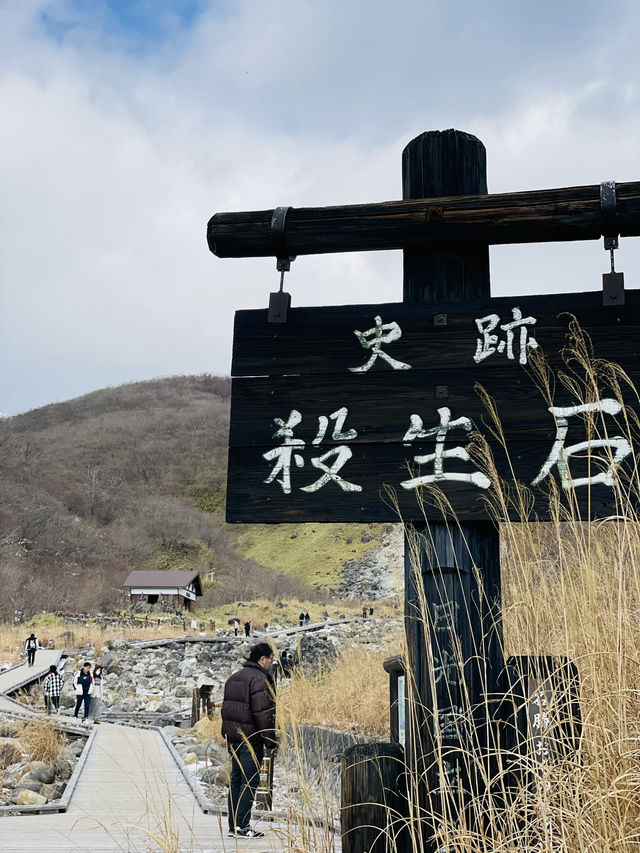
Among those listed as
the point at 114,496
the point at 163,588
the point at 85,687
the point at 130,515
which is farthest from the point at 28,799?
the point at 114,496

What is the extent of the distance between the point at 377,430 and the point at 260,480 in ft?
1.13

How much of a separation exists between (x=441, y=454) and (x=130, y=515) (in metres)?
59.8

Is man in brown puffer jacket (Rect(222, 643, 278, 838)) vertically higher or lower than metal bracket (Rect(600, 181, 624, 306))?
lower

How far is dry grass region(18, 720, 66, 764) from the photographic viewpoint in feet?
25.5

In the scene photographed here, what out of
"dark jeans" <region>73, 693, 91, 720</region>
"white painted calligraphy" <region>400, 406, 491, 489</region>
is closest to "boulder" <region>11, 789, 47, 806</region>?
"white painted calligraphy" <region>400, 406, 491, 489</region>

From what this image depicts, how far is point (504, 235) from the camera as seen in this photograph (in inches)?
89.7

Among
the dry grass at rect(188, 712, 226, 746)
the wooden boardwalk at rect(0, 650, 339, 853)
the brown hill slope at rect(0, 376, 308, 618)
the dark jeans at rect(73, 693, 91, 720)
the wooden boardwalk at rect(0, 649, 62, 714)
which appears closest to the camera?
the wooden boardwalk at rect(0, 650, 339, 853)

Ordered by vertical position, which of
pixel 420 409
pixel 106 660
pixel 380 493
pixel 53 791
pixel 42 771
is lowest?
pixel 53 791

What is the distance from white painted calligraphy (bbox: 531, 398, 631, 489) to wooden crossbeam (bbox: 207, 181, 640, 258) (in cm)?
48

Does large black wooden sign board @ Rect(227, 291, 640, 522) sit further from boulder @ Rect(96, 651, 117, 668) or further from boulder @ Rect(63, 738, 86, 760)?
boulder @ Rect(96, 651, 117, 668)

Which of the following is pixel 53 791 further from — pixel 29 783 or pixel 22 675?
pixel 22 675

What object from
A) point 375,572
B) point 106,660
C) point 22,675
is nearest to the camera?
point 22,675

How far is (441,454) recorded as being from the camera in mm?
2178

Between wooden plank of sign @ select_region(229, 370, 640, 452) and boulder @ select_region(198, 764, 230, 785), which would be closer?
wooden plank of sign @ select_region(229, 370, 640, 452)
